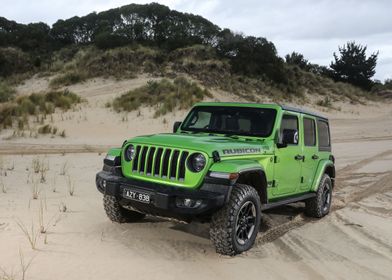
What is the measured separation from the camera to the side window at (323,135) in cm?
818

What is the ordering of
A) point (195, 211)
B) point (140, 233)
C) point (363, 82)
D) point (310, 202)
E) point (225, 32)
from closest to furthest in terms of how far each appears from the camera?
point (195, 211) < point (140, 233) < point (310, 202) < point (225, 32) < point (363, 82)

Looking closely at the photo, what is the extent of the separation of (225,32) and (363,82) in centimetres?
1586

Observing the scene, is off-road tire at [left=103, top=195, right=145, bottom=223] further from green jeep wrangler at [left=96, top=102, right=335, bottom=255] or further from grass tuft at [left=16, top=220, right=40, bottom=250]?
grass tuft at [left=16, top=220, right=40, bottom=250]

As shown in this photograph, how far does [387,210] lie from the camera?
27.5 feet

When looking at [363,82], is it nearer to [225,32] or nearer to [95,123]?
[225,32]

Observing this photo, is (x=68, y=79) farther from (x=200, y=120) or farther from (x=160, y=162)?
(x=160, y=162)

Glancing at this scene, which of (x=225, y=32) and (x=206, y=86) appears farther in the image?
(x=225, y=32)

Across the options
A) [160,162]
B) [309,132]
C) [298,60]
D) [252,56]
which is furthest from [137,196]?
[298,60]

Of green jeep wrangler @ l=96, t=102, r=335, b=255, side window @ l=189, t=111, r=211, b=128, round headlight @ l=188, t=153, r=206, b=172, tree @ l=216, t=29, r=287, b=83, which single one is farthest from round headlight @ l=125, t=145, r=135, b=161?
tree @ l=216, t=29, r=287, b=83

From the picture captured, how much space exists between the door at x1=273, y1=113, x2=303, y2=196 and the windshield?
0.85ft

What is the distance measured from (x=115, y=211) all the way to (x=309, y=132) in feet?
11.2

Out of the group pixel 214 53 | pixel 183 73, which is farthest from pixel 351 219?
pixel 214 53

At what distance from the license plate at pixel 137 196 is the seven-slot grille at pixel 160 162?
10.9 inches

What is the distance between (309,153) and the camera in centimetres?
754
